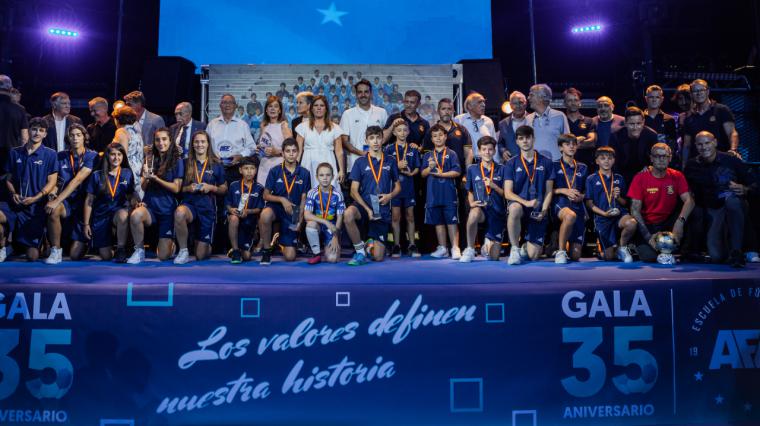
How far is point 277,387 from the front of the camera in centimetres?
386

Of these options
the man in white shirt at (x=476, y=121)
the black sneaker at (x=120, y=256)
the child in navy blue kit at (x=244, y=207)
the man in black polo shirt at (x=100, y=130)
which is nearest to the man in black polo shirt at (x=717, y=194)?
the man in white shirt at (x=476, y=121)

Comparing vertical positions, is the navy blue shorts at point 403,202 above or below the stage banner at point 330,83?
below

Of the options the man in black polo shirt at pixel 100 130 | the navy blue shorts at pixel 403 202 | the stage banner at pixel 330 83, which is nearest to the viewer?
the navy blue shorts at pixel 403 202

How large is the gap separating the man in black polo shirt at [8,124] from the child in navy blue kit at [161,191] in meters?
1.80

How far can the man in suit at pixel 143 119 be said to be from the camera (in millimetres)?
6742

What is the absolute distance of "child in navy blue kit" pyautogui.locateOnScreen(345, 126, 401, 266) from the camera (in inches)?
234

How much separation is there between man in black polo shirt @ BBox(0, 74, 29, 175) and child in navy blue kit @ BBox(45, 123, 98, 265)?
3.04 ft

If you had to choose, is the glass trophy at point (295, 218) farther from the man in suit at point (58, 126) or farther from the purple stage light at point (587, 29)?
the purple stage light at point (587, 29)

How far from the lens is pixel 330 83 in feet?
33.5

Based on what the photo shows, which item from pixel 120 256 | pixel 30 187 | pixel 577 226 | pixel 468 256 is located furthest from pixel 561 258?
pixel 30 187

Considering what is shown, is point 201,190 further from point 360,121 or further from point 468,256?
point 468,256

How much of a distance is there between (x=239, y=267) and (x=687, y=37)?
35.7 feet

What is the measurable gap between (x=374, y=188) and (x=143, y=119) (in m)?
3.17

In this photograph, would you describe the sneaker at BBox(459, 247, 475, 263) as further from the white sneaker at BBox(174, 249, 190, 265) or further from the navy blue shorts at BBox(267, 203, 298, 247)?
the white sneaker at BBox(174, 249, 190, 265)
